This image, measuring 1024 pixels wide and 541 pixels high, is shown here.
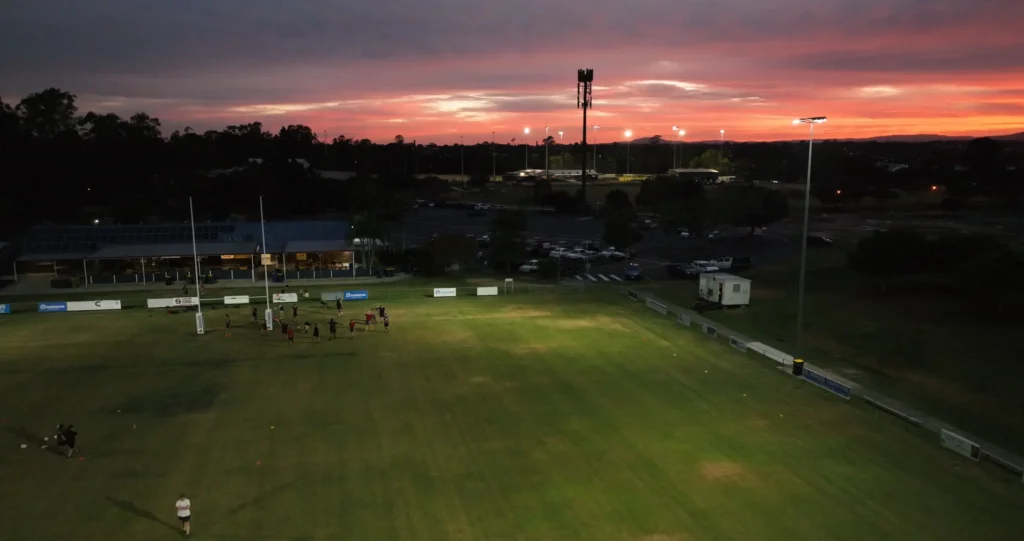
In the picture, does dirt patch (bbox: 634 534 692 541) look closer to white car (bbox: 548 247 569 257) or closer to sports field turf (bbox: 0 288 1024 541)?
sports field turf (bbox: 0 288 1024 541)

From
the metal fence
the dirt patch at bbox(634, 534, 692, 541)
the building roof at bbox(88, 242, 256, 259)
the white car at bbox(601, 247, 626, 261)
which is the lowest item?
the dirt patch at bbox(634, 534, 692, 541)

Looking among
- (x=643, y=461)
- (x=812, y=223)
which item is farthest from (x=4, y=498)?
(x=812, y=223)

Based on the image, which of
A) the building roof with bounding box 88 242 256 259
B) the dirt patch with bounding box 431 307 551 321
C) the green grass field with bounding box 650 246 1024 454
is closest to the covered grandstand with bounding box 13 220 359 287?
the building roof with bounding box 88 242 256 259

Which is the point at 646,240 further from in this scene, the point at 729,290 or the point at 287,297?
the point at 287,297

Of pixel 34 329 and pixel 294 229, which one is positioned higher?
pixel 294 229

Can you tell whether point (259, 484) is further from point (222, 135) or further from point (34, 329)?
point (222, 135)

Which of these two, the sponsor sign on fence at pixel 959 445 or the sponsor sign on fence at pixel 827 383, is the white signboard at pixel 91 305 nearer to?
the sponsor sign on fence at pixel 827 383

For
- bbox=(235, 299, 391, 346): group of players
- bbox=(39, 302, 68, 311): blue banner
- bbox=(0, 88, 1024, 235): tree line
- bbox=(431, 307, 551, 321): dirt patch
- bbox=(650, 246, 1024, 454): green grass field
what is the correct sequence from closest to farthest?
bbox=(650, 246, 1024, 454): green grass field → bbox=(235, 299, 391, 346): group of players → bbox=(431, 307, 551, 321): dirt patch → bbox=(39, 302, 68, 311): blue banner → bbox=(0, 88, 1024, 235): tree line
